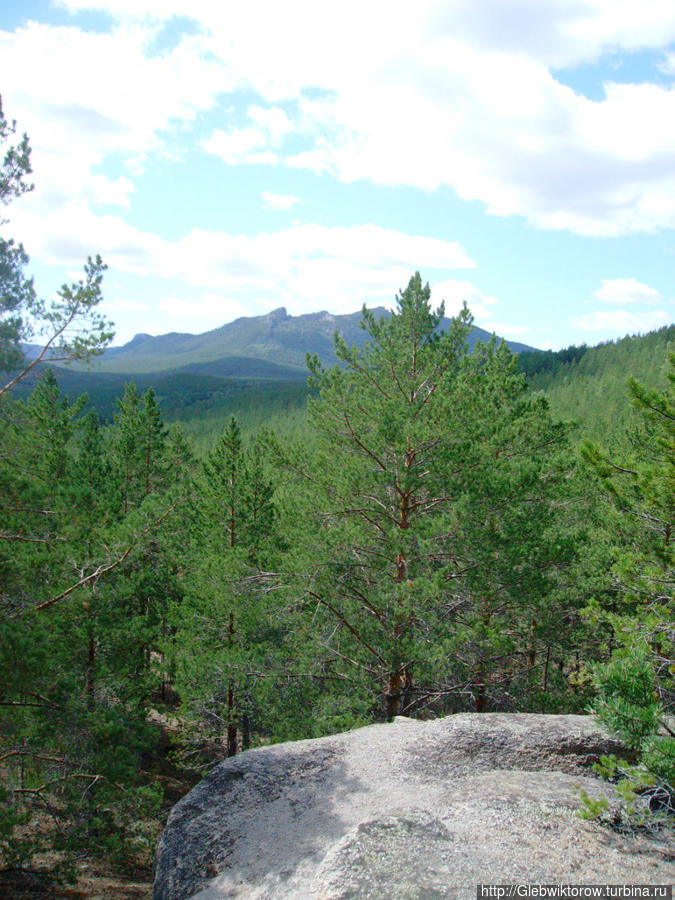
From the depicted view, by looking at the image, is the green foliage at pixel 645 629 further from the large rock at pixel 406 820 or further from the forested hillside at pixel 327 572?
the large rock at pixel 406 820

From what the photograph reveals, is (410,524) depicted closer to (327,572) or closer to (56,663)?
(327,572)

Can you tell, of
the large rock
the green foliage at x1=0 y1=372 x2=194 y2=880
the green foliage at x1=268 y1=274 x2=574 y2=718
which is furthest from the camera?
the green foliage at x1=268 y1=274 x2=574 y2=718

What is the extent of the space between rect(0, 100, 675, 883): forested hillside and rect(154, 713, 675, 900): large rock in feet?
4.26

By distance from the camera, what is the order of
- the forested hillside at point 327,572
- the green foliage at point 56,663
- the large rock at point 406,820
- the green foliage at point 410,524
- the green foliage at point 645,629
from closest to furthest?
the green foliage at point 645,629 → the large rock at point 406,820 → the green foliage at point 56,663 → the forested hillside at point 327,572 → the green foliage at point 410,524

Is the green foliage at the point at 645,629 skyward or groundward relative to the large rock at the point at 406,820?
skyward

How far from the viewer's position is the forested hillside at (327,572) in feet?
25.1

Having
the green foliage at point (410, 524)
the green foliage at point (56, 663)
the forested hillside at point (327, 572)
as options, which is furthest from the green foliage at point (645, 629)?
the green foliage at point (56, 663)

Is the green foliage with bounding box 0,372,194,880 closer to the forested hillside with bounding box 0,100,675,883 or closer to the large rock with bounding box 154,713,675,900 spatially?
the forested hillside with bounding box 0,100,675,883

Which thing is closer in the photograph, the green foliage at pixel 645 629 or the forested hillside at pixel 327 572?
the green foliage at pixel 645 629

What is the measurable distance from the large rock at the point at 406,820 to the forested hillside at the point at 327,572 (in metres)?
1.30

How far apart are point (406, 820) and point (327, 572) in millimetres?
5709

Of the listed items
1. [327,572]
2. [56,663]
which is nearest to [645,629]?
[327,572]

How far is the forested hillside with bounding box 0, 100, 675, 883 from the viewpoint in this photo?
7645 mm

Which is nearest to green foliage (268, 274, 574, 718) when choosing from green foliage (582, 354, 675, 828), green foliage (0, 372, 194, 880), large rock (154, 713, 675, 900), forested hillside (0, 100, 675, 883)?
forested hillside (0, 100, 675, 883)
